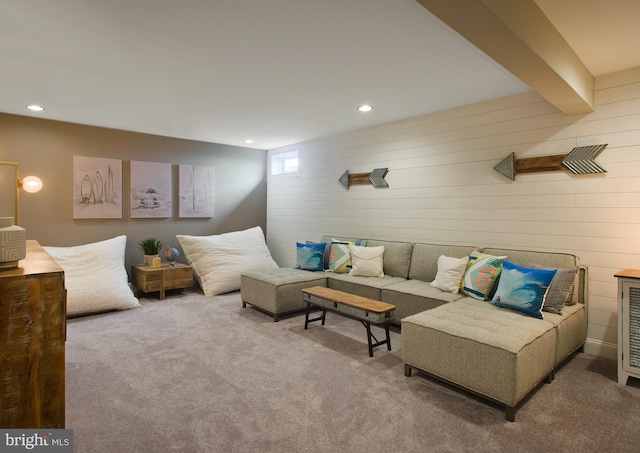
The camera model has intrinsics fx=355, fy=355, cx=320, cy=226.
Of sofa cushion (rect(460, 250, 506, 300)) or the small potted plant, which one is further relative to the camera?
the small potted plant

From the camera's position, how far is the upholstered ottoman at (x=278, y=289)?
13.1 feet

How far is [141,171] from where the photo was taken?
524 centimetres

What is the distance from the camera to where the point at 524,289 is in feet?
9.07

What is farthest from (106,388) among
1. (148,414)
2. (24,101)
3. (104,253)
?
(24,101)

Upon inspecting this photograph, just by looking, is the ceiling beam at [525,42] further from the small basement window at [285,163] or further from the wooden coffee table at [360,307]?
the small basement window at [285,163]

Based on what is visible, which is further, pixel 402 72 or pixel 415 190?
pixel 415 190

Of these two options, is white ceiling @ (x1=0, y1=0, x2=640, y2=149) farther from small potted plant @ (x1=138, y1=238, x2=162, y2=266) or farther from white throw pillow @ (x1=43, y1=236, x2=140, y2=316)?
small potted plant @ (x1=138, y1=238, x2=162, y2=266)

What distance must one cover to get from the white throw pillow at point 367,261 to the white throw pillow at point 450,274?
2.68ft

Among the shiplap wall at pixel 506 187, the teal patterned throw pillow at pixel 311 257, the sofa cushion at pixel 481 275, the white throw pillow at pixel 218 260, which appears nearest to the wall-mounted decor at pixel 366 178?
the shiplap wall at pixel 506 187

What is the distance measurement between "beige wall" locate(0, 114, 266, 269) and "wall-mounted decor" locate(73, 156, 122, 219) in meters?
0.08

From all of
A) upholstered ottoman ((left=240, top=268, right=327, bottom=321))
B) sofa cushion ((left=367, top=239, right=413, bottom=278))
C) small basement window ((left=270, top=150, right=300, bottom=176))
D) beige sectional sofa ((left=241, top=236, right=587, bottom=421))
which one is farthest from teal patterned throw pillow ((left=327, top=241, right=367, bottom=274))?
small basement window ((left=270, top=150, right=300, bottom=176))

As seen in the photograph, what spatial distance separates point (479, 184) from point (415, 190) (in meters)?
0.79

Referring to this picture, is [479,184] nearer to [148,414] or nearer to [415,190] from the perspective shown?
[415,190]

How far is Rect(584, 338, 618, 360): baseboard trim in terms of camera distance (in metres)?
3.03
